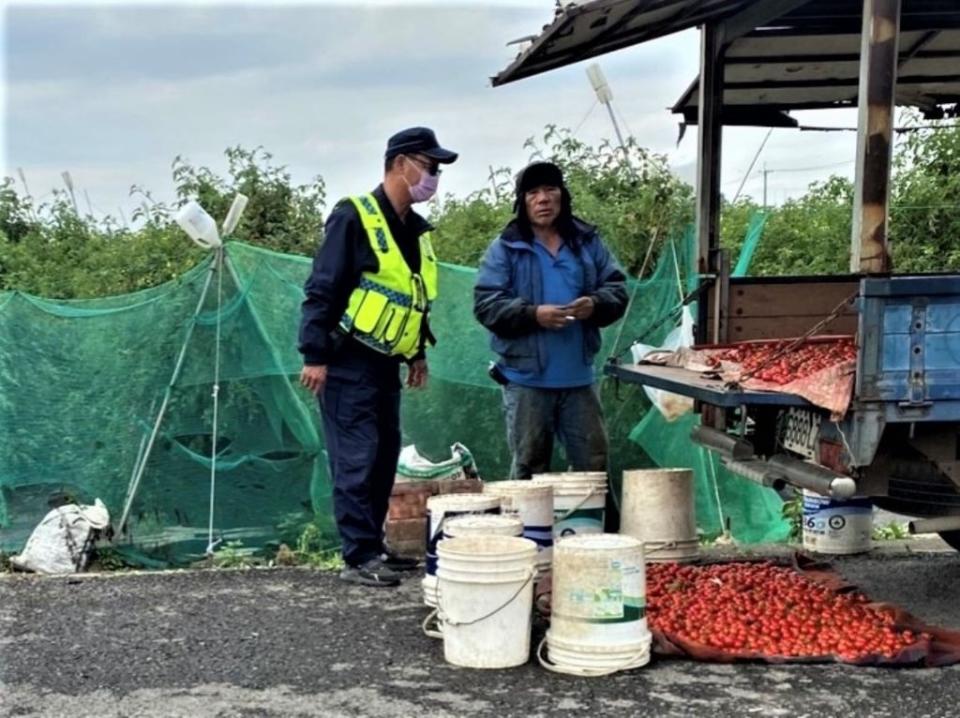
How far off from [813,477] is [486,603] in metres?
1.39

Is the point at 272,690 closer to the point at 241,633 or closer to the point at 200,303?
the point at 241,633

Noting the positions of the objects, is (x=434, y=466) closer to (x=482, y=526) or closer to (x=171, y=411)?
(x=171, y=411)

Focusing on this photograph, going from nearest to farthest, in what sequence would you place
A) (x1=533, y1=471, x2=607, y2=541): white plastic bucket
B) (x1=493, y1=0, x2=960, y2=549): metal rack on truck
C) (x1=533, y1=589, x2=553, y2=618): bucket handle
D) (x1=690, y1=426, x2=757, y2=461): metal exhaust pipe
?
(x1=493, y1=0, x2=960, y2=549): metal rack on truck, (x1=533, y1=589, x2=553, y2=618): bucket handle, (x1=690, y1=426, x2=757, y2=461): metal exhaust pipe, (x1=533, y1=471, x2=607, y2=541): white plastic bucket

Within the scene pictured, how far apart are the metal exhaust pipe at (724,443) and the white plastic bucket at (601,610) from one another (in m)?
1.16

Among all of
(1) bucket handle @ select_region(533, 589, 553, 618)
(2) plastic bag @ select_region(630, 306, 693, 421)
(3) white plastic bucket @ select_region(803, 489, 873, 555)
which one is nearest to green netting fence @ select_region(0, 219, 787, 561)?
(2) plastic bag @ select_region(630, 306, 693, 421)

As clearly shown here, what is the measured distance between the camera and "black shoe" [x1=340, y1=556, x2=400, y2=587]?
18.5 ft

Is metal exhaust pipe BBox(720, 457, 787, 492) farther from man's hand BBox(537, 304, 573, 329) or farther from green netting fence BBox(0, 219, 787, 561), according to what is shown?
green netting fence BBox(0, 219, 787, 561)

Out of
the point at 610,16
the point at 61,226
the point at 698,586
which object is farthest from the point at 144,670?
the point at 61,226

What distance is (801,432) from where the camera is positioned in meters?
4.80

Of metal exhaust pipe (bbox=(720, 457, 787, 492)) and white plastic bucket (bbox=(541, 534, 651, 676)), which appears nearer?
white plastic bucket (bbox=(541, 534, 651, 676))

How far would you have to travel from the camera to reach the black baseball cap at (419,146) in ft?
18.5

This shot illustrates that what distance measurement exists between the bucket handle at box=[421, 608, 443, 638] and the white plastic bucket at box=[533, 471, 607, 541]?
0.84m

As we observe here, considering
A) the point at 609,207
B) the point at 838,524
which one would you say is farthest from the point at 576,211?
the point at 838,524

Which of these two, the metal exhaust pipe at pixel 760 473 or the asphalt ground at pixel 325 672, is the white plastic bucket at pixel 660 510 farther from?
the asphalt ground at pixel 325 672
